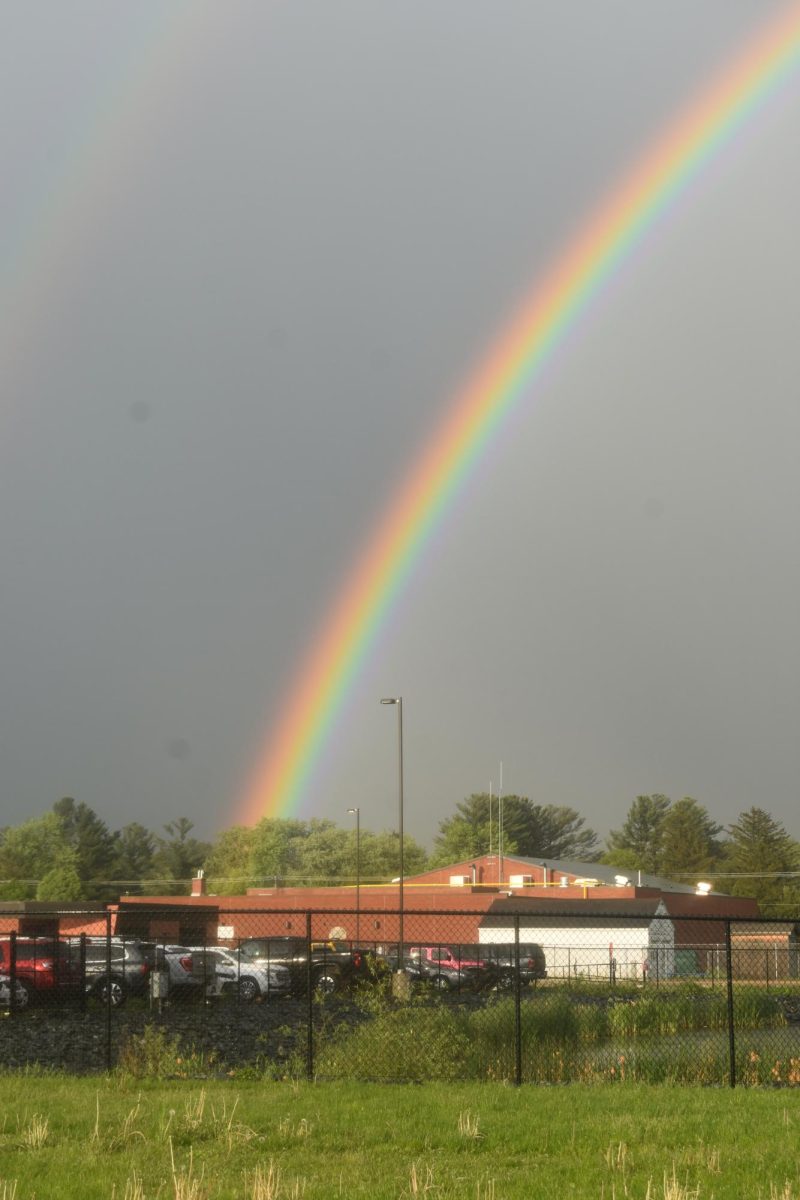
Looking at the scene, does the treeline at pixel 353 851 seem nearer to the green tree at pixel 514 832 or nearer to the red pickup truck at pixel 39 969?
the green tree at pixel 514 832

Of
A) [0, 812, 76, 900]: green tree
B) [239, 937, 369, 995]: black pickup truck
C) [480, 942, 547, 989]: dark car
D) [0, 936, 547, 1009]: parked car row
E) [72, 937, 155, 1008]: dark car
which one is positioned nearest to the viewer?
[0, 936, 547, 1009]: parked car row

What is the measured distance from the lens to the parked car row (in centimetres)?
3028

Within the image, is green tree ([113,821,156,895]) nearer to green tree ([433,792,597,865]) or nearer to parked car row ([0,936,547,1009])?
green tree ([433,792,597,865])

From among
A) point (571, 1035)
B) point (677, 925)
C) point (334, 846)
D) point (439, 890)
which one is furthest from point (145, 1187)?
point (334, 846)

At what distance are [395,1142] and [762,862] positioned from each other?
365 feet

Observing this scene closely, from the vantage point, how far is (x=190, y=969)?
3472cm

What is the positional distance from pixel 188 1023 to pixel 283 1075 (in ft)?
33.1

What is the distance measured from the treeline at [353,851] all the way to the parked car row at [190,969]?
72.9 metres

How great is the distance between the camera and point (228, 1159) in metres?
10.4

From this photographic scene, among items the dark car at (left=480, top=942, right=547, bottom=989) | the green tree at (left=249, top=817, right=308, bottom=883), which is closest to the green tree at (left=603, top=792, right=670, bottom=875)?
the green tree at (left=249, top=817, right=308, bottom=883)

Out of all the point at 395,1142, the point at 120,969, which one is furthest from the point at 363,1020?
the point at 395,1142

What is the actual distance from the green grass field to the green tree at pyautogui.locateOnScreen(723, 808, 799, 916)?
284 feet

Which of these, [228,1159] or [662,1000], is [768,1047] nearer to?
[662,1000]

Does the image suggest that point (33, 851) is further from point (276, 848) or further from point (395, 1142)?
point (395, 1142)
